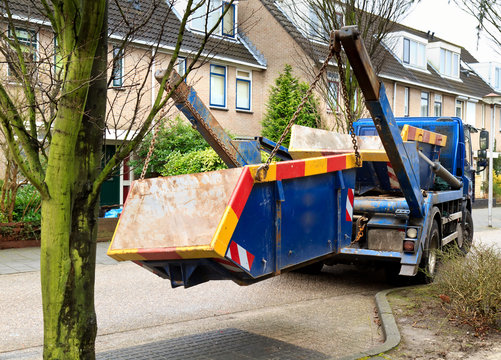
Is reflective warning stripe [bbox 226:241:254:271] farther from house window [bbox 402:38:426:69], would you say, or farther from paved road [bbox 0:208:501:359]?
house window [bbox 402:38:426:69]

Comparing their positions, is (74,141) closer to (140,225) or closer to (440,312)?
(140,225)

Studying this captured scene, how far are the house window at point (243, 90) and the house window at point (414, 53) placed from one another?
455 inches

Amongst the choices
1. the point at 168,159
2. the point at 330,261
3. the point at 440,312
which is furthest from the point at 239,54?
the point at 440,312

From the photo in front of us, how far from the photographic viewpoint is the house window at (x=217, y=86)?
21.1m

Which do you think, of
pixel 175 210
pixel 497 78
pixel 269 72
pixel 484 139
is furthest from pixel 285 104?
pixel 497 78

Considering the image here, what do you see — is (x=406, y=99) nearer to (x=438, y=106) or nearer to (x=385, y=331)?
(x=438, y=106)

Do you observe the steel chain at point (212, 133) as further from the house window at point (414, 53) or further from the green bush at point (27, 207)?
the house window at point (414, 53)

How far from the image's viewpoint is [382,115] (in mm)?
6473

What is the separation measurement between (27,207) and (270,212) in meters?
8.89

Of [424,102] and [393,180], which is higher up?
[424,102]

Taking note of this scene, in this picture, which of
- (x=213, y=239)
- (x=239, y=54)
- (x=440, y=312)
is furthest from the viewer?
(x=239, y=54)

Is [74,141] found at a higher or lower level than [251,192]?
higher

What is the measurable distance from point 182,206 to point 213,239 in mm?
559

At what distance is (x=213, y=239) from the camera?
409 cm
